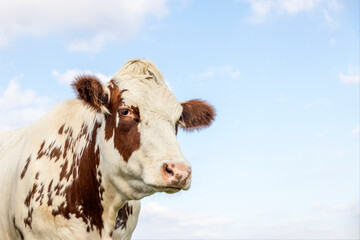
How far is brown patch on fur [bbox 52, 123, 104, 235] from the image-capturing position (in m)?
6.83

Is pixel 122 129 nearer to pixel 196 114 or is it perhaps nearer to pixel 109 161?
pixel 109 161

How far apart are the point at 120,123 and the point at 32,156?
1855mm

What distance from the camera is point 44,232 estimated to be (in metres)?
6.86

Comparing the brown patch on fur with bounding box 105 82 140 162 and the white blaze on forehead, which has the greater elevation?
the white blaze on forehead

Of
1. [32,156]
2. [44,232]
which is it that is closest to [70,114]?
[32,156]

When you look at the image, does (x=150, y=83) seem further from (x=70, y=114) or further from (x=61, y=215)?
(x=61, y=215)

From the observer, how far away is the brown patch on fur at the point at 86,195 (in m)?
6.83

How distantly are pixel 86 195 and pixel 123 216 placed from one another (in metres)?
0.73

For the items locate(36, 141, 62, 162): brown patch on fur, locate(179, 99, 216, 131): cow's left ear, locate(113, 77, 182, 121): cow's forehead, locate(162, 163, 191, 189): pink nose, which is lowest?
locate(162, 163, 191, 189): pink nose

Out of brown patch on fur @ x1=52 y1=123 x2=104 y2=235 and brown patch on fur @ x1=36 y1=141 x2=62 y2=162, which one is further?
brown patch on fur @ x1=36 y1=141 x2=62 y2=162

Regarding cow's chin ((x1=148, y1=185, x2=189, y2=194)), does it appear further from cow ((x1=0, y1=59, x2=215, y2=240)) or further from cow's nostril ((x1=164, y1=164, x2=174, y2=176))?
cow's nostril ((x1=164, y1=164, x2=174, y2=176))

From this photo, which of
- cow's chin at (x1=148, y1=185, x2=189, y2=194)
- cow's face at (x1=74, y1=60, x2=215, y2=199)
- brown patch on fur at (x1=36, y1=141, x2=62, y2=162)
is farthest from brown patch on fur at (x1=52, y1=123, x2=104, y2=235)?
cow's chin at (x1=148, y1=185, x2=189, y2=194)

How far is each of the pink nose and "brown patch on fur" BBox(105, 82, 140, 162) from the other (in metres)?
0.61

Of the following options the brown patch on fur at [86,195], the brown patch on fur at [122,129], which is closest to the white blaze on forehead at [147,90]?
the brown patch on fur at [122,129]
